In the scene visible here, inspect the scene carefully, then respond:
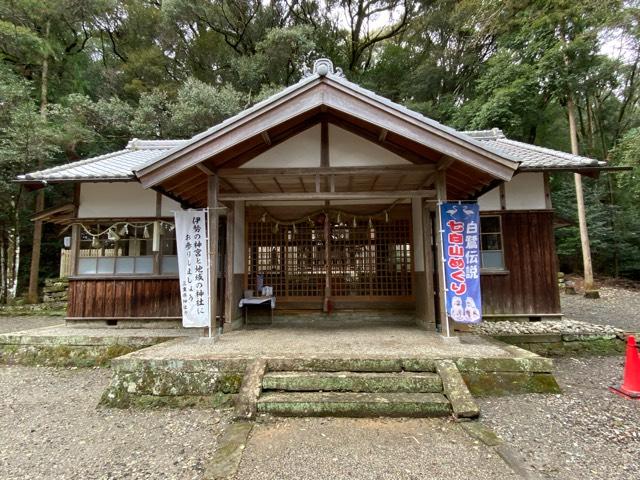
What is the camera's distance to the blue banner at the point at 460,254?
5.36 meters

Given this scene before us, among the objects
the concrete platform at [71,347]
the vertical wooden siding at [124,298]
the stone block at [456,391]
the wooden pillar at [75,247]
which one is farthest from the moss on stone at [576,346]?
the wooden pillar at [75,247]

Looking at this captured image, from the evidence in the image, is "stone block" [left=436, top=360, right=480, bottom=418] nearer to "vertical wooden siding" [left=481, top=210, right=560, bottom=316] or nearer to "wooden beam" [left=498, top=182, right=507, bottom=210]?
"vertical wooden siding" [left=481, top=210, right=560, bottom=316]

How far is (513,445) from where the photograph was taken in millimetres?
3365

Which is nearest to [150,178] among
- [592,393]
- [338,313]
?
[338,313]

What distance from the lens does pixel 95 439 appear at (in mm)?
3703

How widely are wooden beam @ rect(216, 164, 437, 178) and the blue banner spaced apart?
2.55ft

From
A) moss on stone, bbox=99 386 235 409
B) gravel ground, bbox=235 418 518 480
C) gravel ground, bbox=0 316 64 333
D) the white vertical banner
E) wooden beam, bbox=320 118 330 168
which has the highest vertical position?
wooden beam, bbox=320 118 330 168

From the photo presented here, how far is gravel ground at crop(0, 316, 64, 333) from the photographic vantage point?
9820mm

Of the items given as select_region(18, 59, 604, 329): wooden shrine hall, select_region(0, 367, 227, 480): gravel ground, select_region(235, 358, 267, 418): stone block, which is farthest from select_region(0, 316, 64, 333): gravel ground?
select_region(235, 358, 267, 418): stone block

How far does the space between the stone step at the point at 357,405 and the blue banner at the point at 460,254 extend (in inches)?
71.0

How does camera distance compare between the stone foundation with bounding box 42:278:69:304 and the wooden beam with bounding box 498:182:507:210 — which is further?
the stone foundation with bounding box 42:278:69:304

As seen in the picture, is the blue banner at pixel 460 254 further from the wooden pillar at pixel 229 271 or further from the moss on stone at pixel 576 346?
the wooden pillar at pixel 229 271

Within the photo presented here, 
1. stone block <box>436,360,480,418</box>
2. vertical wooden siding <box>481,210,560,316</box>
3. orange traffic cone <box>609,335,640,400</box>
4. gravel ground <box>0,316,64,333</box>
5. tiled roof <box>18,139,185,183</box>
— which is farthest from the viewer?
gravel ground <box>0,316,64,333</box>

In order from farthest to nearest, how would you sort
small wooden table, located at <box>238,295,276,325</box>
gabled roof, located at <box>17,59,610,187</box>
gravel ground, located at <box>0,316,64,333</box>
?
gravel ground, located at <box>0,316,64,333</box>, small wooden table, located at <box>238,295,276,325</box>, gabled roof, located at <box>17,59,610,187</box>
